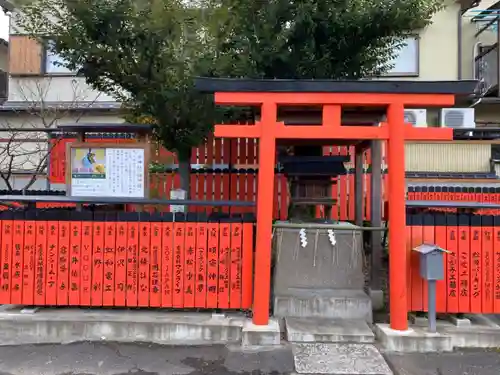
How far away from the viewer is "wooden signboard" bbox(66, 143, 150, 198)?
560cm

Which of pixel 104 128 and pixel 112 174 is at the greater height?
pixel 104 128

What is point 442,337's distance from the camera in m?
4.72

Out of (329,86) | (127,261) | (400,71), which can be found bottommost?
(127,261)

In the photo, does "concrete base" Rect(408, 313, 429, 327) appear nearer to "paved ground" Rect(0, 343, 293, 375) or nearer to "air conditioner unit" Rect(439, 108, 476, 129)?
"paved ground" Rect(0, 343, 293, 375)

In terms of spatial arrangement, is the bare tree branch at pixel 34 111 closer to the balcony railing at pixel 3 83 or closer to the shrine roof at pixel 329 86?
the balcony railing at pixel 3 83

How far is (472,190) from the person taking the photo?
10.8 metres

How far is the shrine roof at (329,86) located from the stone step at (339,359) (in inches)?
119

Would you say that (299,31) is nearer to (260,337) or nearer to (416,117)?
(260,337)

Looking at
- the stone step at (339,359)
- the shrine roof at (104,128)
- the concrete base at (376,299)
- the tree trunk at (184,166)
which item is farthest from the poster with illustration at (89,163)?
the concrete base at (376,299)

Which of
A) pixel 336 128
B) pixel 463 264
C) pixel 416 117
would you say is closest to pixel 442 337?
pixel 463 264

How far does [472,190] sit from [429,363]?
770 centimetres

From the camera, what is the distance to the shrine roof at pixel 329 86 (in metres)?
4.78

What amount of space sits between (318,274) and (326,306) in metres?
0.45

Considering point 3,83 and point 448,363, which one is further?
point 3,83
